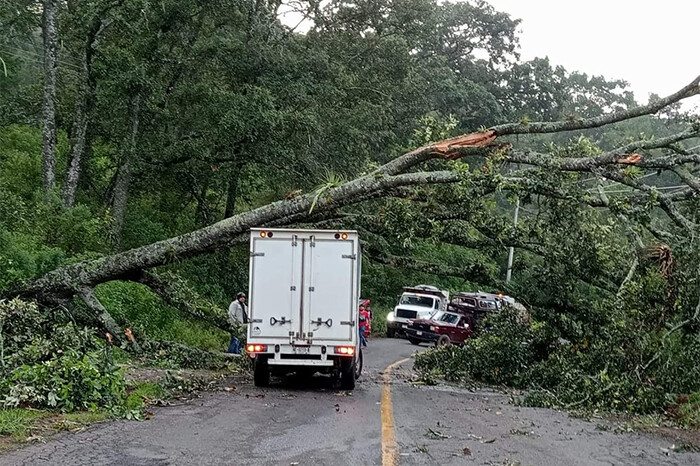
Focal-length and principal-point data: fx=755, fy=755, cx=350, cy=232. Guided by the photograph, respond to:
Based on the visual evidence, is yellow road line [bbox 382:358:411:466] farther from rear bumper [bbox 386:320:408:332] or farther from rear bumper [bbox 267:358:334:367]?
rear bumper [bbox 386:320:408:332]

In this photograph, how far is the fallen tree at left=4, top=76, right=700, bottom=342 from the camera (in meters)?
13.1

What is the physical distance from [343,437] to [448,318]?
986 inches

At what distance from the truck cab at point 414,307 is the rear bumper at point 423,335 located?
2.00m

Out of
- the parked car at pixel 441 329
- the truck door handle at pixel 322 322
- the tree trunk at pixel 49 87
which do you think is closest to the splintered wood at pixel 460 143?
the truck door handle at pixel 322 322

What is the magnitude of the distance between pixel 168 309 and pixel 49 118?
6361 millimetres

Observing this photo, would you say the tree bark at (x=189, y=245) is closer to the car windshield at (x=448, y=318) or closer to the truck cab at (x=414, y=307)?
the car windshield at (x=448, y=318)

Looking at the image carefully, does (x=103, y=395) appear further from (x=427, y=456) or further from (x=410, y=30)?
(x=410, y=30)

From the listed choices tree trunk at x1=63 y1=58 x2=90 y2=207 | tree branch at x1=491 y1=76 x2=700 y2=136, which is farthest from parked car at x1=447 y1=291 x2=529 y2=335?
tree branch at x1=491 y1=76 x2=700 y2=136

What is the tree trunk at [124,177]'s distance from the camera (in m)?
23.6

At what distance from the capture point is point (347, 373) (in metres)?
13.5

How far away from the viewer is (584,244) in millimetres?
14844

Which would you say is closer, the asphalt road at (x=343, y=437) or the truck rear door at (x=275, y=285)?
the asphalt road at (x=343, y=437)

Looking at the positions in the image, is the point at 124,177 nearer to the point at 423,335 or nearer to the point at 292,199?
the point at 292,199

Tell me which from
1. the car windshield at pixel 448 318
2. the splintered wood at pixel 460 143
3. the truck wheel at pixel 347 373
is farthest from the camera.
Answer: the car windshield at pixel 448 318
